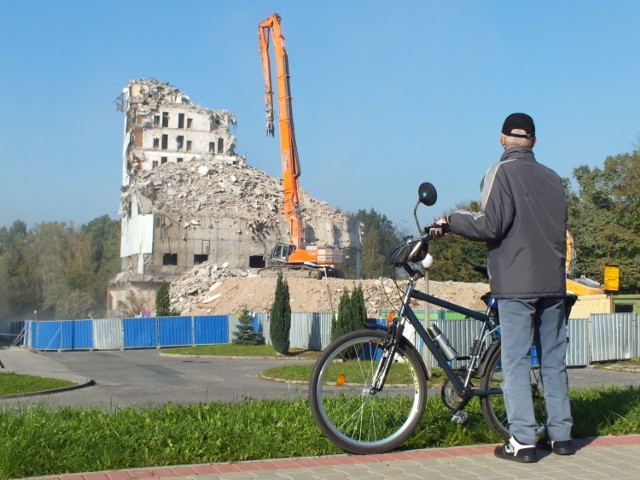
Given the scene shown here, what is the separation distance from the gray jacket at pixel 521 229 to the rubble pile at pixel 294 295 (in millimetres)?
35809

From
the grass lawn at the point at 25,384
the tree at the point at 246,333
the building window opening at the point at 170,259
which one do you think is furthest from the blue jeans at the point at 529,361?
the building window opening at the point at 170,259

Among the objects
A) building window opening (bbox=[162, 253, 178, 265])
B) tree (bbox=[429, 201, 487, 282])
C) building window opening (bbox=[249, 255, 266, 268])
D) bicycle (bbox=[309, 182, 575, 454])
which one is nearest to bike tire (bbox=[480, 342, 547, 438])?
bicycle (bbox=[309, 182, 575, 454])

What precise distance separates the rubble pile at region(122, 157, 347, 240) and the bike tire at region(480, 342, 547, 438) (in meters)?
66.3

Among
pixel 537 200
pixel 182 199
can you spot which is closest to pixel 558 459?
pixel 537 200

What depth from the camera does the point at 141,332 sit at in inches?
1544

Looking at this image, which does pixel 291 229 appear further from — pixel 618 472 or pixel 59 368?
pixel 618 472

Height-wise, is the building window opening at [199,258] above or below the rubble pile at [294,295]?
above

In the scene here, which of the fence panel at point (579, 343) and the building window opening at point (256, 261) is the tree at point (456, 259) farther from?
the fence panel at point (579, 343)

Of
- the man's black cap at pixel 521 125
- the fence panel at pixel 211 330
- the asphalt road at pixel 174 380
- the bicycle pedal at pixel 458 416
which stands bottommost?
the asphalt road at pixel 174 380

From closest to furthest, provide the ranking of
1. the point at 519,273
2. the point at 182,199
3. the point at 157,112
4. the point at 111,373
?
the point at 519,273
the point at 111,373
the point at 182,199
the point at 157,112

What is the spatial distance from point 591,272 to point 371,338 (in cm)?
4977

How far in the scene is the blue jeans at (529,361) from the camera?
5.10 metres

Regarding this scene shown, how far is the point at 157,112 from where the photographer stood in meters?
84.2

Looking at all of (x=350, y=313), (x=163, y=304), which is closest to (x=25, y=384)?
(x=350, y=313)
